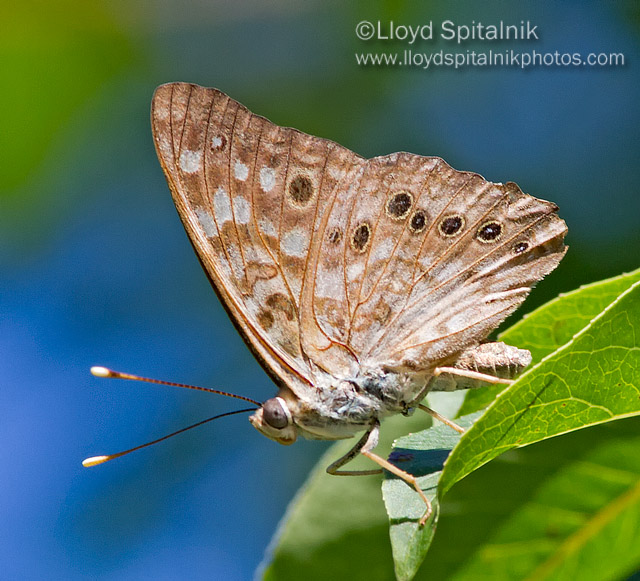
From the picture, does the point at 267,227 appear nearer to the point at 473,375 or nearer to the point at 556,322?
the point at 473,375

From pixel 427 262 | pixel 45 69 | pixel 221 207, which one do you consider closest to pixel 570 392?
pixel 427 262

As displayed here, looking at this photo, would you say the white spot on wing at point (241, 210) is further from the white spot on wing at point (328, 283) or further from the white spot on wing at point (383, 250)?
the white spot on wing at point (383, 250)

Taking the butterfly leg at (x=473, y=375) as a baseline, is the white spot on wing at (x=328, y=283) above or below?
above

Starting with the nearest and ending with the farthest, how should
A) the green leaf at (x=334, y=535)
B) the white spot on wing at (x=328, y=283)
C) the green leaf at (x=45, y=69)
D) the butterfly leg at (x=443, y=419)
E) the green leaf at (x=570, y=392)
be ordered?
the green leaf at (x=570, y=392), the butterfly leg at (x=443, y=419), the green leaf at (x=334, y=535), the white spot on wing at (x=328, y=283), the green leaf at (x=45, y=69)

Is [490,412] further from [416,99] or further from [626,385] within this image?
[416,99]

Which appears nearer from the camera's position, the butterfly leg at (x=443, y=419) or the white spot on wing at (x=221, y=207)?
the butterfly leg at (x=443, y=419)

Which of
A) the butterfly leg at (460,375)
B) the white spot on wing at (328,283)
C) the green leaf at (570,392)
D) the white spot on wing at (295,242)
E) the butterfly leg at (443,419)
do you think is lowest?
the butterfly leg at (443,419)

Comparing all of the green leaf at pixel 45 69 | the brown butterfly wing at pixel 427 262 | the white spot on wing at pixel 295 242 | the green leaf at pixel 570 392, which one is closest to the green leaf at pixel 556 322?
the brown butterfly wing at pixel 427 262

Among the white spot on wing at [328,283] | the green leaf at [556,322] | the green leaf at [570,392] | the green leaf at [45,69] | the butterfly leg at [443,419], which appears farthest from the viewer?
the green leaf at [45,69]
